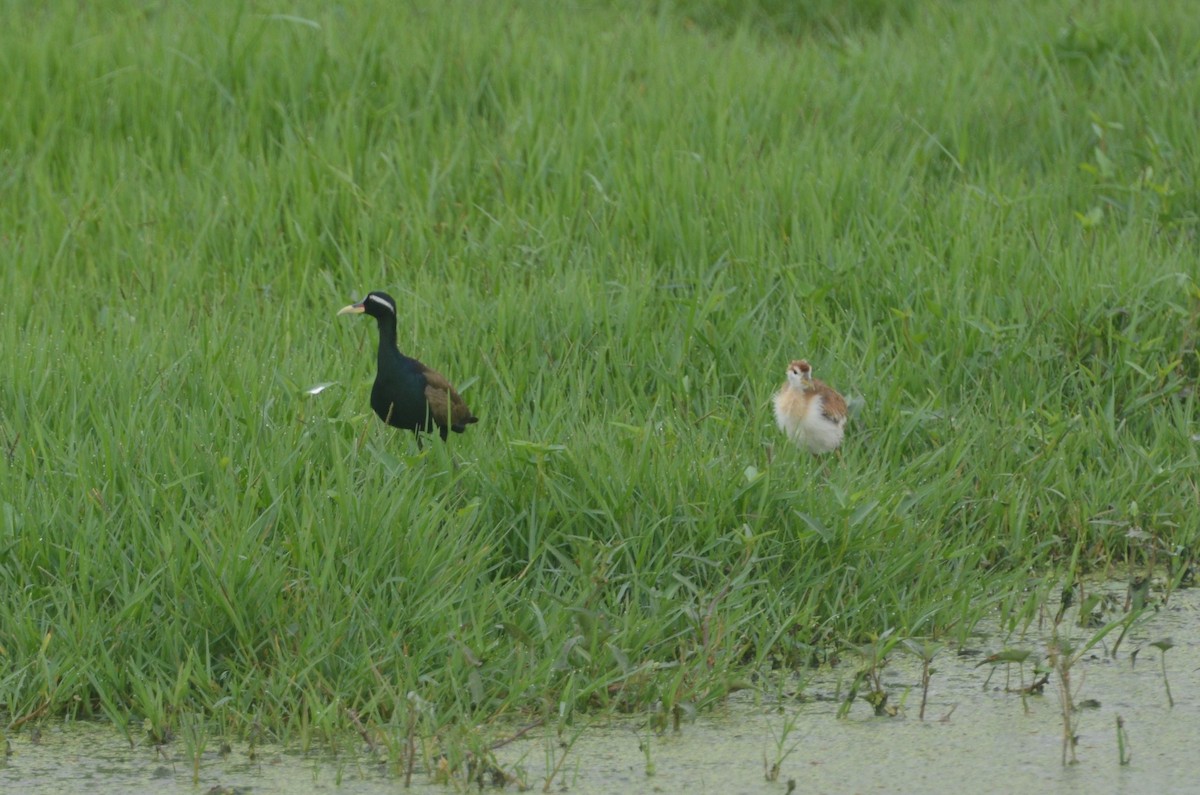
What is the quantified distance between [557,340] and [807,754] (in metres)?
2.22

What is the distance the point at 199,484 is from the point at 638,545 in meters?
1.24

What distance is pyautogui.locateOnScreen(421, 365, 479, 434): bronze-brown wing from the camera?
4.89 meters

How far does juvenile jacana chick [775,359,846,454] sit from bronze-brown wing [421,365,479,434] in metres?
0.97

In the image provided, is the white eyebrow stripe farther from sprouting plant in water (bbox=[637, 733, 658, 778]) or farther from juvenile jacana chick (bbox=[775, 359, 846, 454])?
sprouting plant in water (bbox=[637, 733, 658, 778])

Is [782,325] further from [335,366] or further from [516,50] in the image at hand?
[516,50]

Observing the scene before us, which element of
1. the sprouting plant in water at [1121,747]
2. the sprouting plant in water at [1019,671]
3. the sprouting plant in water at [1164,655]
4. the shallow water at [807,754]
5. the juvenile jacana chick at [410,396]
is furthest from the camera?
the juvenile jacana chick at [410,396]

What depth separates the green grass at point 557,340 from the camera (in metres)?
4.20

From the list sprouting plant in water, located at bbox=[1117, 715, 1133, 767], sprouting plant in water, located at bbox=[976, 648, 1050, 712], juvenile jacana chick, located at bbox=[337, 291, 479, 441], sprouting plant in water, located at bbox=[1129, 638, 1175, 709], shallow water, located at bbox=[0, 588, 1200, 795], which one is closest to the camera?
shallow water, located at bbox=[0, 588, 1200, 795]

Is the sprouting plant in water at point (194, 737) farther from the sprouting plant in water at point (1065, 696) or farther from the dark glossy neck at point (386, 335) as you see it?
the sprouting plant in water at point (1065, 696)

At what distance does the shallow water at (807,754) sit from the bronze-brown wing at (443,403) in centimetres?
124

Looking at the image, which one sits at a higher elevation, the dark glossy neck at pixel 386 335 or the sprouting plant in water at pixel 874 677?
the dark glossy neck at pixel 386 335

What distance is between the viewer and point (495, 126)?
7.58 metres

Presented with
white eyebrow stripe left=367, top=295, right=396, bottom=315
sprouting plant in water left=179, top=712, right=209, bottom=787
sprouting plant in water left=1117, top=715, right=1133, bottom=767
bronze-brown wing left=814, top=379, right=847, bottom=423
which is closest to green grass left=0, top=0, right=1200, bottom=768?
sprouting plant in water left=179, top=712, right=209, bottom=787

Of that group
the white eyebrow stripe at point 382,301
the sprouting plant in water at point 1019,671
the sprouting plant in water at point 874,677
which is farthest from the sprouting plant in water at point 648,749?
the white eyebrow stripe at point 382,301
